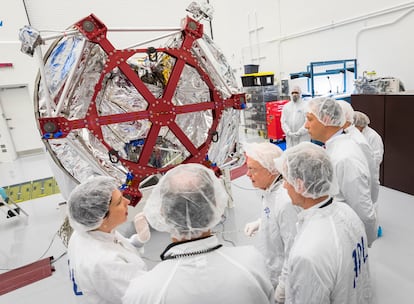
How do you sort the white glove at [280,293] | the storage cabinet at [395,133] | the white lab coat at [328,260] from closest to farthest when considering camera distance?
the white lab coat at [328,260], the white glove at [280,293], the storage cabinet at [395,133]

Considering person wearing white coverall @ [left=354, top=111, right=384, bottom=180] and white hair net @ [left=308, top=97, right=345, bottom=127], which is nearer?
white hair net @ [left=308, top=97, right=345, bottom=127]

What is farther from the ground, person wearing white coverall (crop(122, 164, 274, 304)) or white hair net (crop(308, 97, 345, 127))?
white hair net (crop(308, 97, 345, 127))

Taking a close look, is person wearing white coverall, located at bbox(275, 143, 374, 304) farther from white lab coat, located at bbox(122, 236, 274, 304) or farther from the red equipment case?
the red equipment case

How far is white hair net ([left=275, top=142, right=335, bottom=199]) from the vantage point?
1.13m

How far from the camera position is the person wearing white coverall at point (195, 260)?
0.83 meters

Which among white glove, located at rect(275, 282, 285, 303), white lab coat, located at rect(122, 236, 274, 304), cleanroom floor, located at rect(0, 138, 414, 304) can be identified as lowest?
cleanroom floor, located at rect(0, 138, 414, 304)

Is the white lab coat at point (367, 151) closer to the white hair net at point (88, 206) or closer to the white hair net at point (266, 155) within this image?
the white hair net at point (266, 155)

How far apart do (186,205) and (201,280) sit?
0.24m

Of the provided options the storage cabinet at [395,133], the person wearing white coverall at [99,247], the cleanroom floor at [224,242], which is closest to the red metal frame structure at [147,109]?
the person wearing white coverall at [99,247]

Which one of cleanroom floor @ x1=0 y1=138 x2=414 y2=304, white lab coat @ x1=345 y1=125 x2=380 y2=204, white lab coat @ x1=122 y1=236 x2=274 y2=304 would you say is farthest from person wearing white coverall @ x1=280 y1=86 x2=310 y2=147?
white lab coat @ x1=122 y1=236 x2=274 y2=304

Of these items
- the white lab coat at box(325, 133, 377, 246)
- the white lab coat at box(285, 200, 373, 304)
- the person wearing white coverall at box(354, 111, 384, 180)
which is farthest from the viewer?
the person wearing white coverall at box(354, 111, 384, 180)

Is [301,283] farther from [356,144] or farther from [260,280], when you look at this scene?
[356,144]

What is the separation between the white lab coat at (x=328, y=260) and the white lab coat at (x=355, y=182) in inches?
26.0

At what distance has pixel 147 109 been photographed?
1.66m
